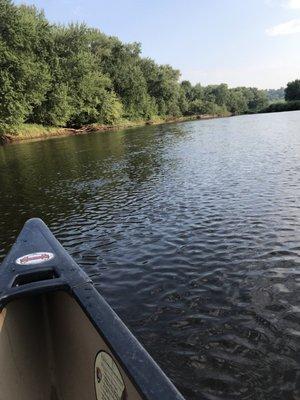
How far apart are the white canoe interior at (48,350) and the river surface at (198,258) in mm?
1989

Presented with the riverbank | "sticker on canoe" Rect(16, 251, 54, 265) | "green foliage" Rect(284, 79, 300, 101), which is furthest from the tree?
"green foliage" Rect(284, 79, 300, 101)

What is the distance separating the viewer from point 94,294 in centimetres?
454

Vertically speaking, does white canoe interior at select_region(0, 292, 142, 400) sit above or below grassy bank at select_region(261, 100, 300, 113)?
above

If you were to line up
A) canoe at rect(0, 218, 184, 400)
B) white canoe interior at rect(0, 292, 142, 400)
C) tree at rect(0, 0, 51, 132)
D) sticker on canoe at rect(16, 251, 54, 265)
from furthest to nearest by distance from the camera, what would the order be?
tree at rect(0, 0, 51, 132) → sticker on canoe at rect(16, 251, 54, 265) → white canoe interior at rect(0, 292, 142, 400) → canoe at rect(0, 218, 184, 400)

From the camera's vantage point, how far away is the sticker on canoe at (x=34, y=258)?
5.57m

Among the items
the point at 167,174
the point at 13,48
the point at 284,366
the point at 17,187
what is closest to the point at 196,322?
the point at 284,366

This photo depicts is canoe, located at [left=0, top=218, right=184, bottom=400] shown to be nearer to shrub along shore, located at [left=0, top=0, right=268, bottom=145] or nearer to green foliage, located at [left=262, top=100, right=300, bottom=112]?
shrub along shore, located at [left=0, top=0, right=268, bottom=145]

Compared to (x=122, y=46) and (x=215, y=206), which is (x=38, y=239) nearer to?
(x=215, y=206)

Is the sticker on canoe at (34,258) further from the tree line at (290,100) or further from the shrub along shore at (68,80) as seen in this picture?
the tree line at (290,100)

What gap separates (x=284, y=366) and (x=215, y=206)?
30.5ft

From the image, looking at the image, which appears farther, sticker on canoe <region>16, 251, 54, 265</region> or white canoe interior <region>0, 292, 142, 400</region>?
sticker on canoe <region>16, 251, 54, 265</region>

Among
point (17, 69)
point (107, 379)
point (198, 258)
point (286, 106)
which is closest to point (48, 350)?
point (107, 379)

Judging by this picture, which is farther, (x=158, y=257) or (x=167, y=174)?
(x=167, y=174)

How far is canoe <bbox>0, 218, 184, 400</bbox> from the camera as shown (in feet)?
12.1
